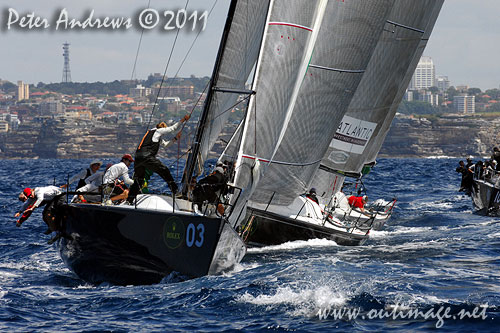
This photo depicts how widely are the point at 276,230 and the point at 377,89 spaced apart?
4795 mm

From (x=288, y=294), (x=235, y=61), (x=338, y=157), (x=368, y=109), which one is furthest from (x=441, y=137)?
(x=288, y=294)

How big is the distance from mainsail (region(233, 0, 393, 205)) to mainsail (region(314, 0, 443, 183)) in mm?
3226

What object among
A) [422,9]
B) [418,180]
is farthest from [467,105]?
[422,9]

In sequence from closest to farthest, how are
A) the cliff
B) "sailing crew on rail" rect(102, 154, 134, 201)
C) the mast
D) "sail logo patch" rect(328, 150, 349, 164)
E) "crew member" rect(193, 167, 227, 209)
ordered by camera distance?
"sailing crew on rail" rect(102, 154, 134, 201) < "crew member" rect(193, 167, 227, 209) < the mast < "sail logo patch" rect(328, 150, 349, 164) < the cliff

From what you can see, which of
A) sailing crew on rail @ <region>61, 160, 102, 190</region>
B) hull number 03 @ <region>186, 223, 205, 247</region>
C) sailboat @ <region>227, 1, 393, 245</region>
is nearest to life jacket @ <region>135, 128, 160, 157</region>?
sailing crew on rail @ <region>61, 160, 102, 190</region>

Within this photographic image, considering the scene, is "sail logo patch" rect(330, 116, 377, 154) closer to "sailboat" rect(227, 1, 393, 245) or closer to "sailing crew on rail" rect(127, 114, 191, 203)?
"sailboat" rect(227, 1, 393, 245)

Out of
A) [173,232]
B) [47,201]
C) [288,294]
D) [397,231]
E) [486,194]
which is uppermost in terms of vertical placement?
[486,194]

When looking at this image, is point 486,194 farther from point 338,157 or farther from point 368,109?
point 338,157

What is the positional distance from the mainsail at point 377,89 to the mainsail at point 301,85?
3226 mm

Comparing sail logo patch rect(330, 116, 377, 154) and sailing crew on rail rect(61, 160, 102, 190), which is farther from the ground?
sail logo patch rect(330, 116, 377, 154)

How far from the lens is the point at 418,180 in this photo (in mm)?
35406

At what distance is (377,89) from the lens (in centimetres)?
1659

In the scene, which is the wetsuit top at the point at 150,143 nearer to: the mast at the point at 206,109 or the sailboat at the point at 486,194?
the mast at the point at 206,109

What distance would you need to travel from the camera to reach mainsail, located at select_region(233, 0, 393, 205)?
11.3m
